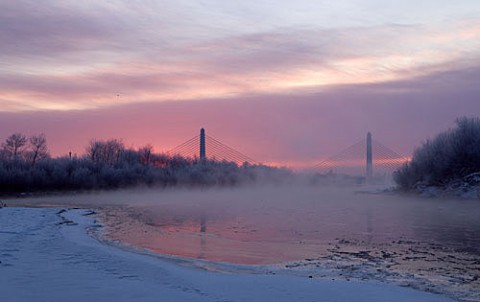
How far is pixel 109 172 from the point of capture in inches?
2354

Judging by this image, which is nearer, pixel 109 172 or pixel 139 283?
pixel 139 283

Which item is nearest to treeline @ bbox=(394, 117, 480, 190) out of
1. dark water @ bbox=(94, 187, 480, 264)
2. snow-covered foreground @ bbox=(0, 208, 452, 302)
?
dark water @ bbox=(94, 187, 480, 264)

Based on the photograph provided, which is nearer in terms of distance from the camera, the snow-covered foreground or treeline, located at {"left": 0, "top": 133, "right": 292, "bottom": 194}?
the snow-covered foreground

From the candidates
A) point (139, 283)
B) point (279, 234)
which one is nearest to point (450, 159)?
point (279, 234)

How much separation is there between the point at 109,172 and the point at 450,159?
3600 cm

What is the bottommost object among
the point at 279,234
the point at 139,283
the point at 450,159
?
the point at 279,234

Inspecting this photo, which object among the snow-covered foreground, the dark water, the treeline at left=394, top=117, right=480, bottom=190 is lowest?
the dark water

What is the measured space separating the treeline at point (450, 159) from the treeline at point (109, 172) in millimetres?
31031

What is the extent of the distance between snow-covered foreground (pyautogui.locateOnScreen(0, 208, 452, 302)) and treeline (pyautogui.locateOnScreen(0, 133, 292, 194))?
43022 millimetres

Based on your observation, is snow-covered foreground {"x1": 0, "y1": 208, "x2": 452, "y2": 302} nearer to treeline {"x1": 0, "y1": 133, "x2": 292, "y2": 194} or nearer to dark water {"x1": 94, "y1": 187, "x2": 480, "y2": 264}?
dark water {"x1": 94, "y1": 187, "x2": 480, "y2": 264}

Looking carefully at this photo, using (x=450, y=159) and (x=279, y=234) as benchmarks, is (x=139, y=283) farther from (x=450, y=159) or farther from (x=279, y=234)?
(x=450, y=159)

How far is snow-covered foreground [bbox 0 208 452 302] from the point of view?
7832mm

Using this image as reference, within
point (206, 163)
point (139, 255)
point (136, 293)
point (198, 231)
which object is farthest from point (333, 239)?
point (206, 163)

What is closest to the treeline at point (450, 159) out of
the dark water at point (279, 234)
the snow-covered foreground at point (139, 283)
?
the dark water at point (279, 234)
